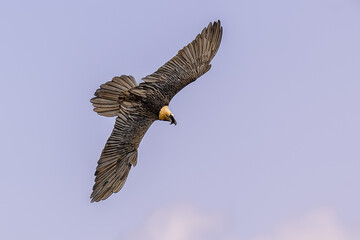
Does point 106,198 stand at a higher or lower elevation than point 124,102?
lower

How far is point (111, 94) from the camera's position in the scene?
3102cm

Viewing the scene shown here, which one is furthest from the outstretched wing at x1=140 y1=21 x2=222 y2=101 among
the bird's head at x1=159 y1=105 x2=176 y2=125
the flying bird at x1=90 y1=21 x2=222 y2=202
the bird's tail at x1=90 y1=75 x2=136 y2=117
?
the bird's tail at x1=90 y1=75 x2=136 y2=117

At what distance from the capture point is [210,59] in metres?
31.8

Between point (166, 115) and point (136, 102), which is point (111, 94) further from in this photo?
point (166, 115)

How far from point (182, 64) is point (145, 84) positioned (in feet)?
5.92

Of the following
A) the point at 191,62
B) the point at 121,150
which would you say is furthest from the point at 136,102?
the point at 191,62

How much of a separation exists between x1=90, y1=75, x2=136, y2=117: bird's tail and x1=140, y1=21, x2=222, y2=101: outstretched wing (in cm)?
107

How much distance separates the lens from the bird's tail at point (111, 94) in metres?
30.9

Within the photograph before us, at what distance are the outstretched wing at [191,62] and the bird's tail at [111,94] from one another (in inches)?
42.1

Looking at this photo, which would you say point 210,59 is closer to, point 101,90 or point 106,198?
point 101,90

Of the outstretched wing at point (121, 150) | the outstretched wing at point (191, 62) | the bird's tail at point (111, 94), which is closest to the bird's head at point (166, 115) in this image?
the outstretched wing at point (121, 150)

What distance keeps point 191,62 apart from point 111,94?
3227mm

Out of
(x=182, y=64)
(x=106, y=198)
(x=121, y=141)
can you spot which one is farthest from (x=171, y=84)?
(x=106, y=198)

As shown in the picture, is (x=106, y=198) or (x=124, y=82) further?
(x=124, y=82)
